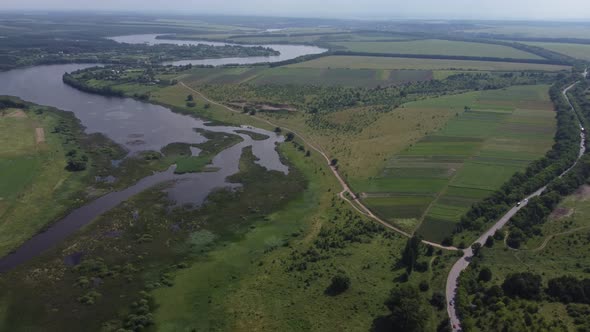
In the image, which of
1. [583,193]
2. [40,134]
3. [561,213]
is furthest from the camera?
[40,134]

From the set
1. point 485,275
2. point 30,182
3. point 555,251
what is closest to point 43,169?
point 30,182

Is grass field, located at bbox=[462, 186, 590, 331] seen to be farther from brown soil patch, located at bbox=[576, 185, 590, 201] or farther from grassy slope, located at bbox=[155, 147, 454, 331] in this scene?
grassy slope, located at bbox=[155, 147, 454, 331]

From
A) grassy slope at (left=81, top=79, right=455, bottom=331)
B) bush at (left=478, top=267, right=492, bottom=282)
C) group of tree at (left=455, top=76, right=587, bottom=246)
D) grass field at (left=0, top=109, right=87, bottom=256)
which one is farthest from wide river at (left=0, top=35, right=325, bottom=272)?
bush at (left=478, top=267, right=492, bottom=282)

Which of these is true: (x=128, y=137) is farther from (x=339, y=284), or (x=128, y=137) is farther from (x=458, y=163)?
(x=458, y=163)

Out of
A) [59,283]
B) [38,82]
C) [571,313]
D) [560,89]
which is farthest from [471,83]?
[38,82]

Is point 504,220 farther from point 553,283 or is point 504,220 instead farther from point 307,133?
point 307,133

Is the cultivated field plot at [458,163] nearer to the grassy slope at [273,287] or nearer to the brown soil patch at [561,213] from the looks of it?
the grassy slope at [273,287]
